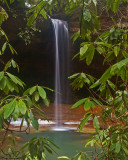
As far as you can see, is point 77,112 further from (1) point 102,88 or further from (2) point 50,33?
(1) point 102,88

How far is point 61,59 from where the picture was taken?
11.8m

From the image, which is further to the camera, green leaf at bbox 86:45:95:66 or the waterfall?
the waterfall

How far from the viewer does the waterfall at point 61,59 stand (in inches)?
436

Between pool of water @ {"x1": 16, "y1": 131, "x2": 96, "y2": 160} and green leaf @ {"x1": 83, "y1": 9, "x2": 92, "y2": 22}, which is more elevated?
green leaf @ {"x1": 83, "y1": 9, "x2": 92, "y2": 22}

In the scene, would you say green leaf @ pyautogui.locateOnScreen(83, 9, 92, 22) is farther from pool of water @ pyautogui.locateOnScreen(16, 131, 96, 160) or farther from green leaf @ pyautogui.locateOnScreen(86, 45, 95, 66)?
pool of water @ pyautogui.locateOnScreen(16, 131, 96, 160)

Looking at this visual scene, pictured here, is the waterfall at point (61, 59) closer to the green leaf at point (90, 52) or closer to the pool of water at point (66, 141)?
the pool of water at point (66, 141)

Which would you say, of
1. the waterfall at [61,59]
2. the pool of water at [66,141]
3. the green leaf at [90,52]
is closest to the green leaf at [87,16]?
the green leaf at [90,52]

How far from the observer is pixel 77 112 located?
29.0 feet

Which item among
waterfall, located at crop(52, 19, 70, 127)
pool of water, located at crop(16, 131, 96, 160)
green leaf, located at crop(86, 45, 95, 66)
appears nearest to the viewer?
green leaf, located at crop(86, 45, 95, 66)

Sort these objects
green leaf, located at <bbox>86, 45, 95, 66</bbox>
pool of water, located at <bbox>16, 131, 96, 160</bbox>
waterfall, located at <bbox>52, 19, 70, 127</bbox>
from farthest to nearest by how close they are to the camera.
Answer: waterfall, located at <bbox>52, 19, 70, 127</bbox>
pool of water, located at <bbox>16, 131, 96, 160</bbox>
green leaf, located at <bbox>86, 45, 95, 66</bbox>

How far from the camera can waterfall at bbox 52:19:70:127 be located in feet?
36.3

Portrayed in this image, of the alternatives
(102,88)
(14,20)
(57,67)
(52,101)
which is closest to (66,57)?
(57,67)

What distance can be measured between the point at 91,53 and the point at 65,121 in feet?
22.2

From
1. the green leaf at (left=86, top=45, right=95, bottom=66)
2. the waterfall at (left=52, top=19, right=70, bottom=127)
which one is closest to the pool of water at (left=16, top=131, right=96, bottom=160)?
the green leaf at (left=86, top=45, right=95, bottom=66)
